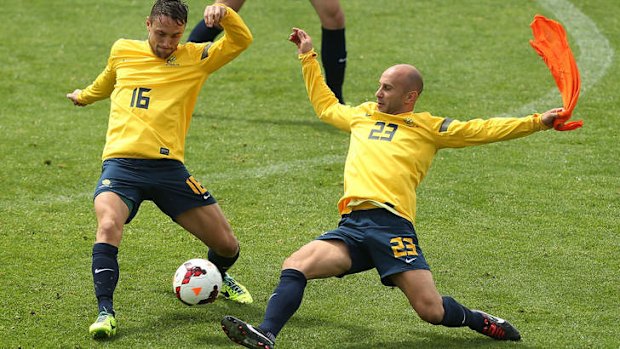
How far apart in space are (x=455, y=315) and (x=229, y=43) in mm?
2434

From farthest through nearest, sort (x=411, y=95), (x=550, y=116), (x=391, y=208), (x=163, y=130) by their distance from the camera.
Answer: (x=163, y=130)
(x=411, y=95)
(x=391, y=208)
(x=550, y=116)

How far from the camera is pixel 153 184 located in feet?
23.8

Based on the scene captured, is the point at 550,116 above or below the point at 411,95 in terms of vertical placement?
above

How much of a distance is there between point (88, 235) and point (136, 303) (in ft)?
5.02

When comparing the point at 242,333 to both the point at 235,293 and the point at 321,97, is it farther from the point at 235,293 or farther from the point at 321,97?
the point at 321,97

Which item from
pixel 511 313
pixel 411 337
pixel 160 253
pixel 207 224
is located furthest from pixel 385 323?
pixel 160 253

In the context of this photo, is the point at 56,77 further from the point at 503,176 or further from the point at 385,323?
the point at 385,323

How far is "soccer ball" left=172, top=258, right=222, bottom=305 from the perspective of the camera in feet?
23.6

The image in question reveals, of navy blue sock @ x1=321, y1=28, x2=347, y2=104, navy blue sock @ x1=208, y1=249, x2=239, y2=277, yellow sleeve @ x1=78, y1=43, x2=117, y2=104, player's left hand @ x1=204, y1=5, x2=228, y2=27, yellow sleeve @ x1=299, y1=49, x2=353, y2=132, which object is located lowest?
navy blue sock @ x1=208, y1=249, x2=239, y2=277

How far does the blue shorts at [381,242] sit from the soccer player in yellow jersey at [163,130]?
1.02m

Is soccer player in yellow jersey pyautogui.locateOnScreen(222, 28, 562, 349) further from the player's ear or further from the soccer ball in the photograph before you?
the soccer ball

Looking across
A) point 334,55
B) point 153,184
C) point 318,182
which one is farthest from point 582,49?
point 153,184

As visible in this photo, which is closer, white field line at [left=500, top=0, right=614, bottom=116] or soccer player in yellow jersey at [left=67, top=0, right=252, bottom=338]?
soccer player in yellow jersey at [left=67, top=0, right=252, bottom=338]

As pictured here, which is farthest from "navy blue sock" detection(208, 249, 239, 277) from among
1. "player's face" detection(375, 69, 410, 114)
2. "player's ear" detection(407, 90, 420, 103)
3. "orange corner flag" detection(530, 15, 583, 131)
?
"orange corner flag" detection(530, 15, 583, 131)
